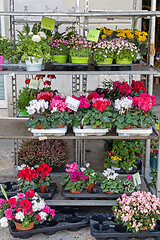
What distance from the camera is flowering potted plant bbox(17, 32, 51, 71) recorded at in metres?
2.86

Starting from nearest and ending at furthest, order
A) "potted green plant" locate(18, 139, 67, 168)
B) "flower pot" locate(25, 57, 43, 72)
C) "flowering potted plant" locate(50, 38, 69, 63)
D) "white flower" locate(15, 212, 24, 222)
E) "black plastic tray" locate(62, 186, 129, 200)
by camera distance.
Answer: "white flower" locate(15, 212, 24, 222) < "flower pot" locate(25, 57, 43, 72) < "flowering potted plant" locate(50, 38, 69, 63) < "black plastic tray" locate(62, 186, 129, 200) < "potted green plant" locate(18, 139, 67, 168)

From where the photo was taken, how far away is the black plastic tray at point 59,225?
9.47ft

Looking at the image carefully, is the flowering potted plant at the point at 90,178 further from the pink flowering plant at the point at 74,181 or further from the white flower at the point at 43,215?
the white flower at the point at 43,215

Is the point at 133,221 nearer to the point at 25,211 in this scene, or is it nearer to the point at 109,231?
the point at 109,231

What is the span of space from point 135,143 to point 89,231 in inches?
53.1

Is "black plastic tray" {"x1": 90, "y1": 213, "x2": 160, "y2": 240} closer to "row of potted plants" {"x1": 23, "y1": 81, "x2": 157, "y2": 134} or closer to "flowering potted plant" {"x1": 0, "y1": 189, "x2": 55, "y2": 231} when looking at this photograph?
"flowering potted plant" {"x1": 0, "y1": 189, "x2": 55, "y2": 231}

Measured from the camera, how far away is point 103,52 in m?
2.94

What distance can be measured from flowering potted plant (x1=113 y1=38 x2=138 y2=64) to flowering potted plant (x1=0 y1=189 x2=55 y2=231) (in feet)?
4.49

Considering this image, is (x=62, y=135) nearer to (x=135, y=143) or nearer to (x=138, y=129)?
(x=138, y=129)

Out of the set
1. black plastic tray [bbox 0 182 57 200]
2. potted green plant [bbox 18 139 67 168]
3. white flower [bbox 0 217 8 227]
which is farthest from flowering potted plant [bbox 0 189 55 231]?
potted green plant [bbox 18 139 67 168]

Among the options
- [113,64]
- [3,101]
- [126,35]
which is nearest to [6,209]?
Result: [113,64]

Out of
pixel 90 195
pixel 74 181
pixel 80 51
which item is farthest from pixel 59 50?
pixel 90 195

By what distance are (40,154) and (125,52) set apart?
1697 mm

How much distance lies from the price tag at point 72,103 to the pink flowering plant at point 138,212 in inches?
34.8
